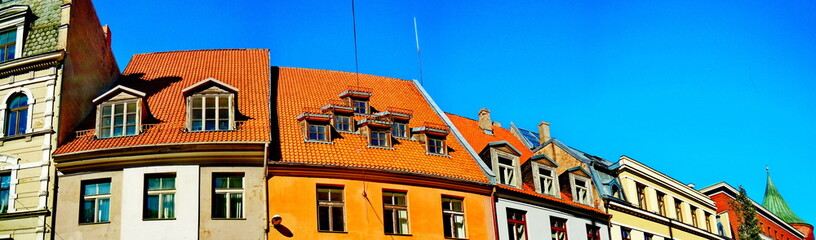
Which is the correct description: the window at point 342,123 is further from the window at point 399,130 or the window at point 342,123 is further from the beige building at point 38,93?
the beige building at point 38,93

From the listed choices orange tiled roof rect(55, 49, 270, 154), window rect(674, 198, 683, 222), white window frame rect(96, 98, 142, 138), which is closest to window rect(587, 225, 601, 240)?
window rect(674, 198, 683, 222)

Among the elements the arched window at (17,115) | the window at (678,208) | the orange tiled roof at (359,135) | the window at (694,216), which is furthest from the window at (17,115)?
the window at (694,216)

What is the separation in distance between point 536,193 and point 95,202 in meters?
18.7

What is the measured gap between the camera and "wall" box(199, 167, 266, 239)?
33031mm

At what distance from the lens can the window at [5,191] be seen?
33.6 metres

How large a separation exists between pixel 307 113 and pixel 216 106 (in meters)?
3.59

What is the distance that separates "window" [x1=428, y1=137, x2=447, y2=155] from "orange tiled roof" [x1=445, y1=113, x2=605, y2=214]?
284 cm

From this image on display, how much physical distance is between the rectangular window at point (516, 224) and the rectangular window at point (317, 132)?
8.52 metres

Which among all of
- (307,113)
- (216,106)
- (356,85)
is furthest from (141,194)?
(356,85)

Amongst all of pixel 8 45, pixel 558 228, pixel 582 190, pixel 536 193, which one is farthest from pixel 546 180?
pixel 8 45

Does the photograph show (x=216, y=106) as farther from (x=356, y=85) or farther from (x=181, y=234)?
(x=356, y=85)

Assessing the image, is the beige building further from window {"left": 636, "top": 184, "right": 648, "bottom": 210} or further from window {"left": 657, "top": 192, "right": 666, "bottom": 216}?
window {"left": 657, "top": 192, "right": 666, "bottom": 216}

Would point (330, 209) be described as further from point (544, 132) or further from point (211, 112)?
point (544, 132)

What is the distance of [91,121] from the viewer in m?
35.9
